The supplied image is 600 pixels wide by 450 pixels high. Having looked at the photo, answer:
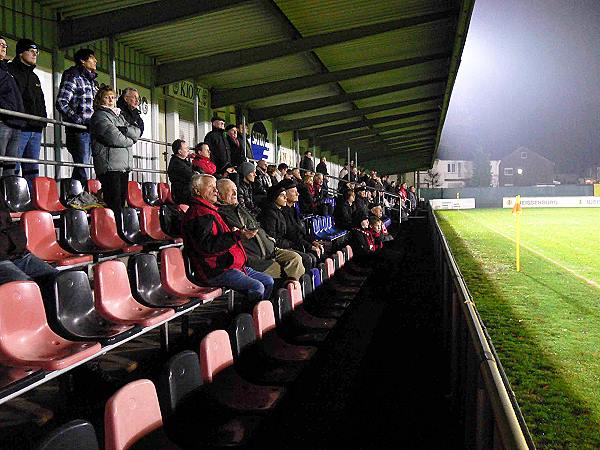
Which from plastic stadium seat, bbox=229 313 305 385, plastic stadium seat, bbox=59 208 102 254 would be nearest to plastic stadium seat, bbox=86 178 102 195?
plastic stadium seat, bbox=59 208 102 254

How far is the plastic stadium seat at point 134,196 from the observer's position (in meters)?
7.45

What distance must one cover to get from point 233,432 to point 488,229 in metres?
20.5

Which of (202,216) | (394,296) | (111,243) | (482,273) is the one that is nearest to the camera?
(202,216)

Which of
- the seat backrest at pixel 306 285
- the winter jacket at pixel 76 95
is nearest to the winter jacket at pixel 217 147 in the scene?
the winter jacket at pixel 76 95

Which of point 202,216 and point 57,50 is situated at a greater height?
point 57,50

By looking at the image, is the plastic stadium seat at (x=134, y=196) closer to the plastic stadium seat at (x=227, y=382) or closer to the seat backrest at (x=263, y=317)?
the seat backrest at (x=263, y=317)

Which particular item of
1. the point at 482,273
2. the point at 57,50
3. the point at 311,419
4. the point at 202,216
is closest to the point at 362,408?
the point at 311,419

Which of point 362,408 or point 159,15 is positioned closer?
point 362,408

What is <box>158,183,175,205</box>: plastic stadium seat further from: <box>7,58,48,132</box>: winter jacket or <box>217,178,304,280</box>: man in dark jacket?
<box>217,178,304,280</box>: man in dark jacket

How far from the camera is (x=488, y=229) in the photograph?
21891mm

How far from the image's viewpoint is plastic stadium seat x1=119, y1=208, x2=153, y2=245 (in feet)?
18.7

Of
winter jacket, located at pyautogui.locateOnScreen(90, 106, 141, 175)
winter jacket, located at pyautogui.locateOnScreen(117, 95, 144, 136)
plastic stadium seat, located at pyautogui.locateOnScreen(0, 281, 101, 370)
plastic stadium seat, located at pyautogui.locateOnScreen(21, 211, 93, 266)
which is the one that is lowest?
plastic stadium seat, located at pyautogui.locateOnScreen(0, 281, 101, 370)

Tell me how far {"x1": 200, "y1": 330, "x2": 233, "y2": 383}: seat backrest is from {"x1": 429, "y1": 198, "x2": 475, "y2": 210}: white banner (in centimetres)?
3970

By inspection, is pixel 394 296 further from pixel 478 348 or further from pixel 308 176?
pixel 308 176
